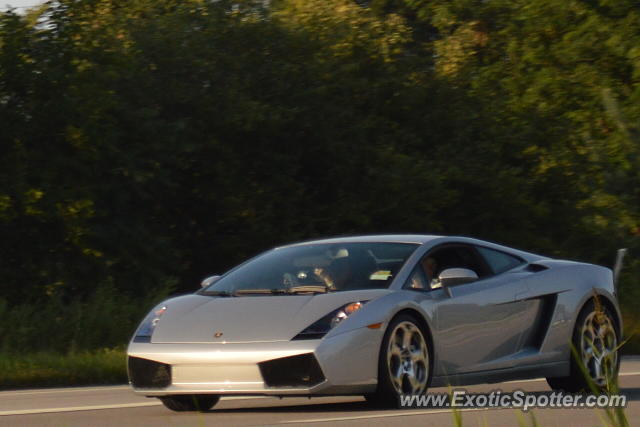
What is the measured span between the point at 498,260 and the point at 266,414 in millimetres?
2339

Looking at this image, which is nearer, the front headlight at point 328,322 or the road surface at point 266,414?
the road surface at point 266,414

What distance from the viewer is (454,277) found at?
9281 millimetres

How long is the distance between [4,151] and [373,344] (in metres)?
15.6

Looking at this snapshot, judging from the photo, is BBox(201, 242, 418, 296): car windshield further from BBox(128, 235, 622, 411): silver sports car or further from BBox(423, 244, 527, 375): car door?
BBox(423, 244, 527, 375): car door

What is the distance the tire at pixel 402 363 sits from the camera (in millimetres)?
8672

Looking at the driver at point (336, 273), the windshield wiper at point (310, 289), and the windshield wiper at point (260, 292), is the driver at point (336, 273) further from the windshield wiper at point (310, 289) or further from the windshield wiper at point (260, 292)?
the windshield wiper at point (260, 292)

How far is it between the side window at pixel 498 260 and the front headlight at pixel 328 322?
65.6 inches

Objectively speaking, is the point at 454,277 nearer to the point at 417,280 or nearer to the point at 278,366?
the point at 417,280

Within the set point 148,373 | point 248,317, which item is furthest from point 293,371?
point 148,373

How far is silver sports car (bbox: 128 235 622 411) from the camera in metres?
8.48

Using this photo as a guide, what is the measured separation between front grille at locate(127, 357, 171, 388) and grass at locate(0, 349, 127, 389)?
420 centimetres

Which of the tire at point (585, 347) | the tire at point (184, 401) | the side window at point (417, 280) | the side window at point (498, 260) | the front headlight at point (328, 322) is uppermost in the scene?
the front headlight at point (328, 322)

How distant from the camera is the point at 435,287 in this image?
9.50 metres

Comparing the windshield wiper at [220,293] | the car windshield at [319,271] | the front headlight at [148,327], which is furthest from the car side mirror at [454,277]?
the front headlight at [148,327]
